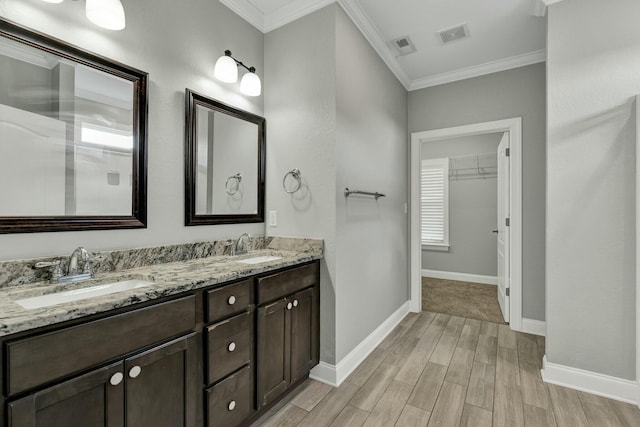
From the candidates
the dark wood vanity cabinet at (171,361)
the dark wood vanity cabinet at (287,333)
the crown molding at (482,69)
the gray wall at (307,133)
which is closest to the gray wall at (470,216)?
the crown molding at (482,69)

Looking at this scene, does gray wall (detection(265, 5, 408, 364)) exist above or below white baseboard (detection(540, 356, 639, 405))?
above

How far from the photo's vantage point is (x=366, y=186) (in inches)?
103

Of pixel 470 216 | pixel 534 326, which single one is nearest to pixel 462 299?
pixel 534 326

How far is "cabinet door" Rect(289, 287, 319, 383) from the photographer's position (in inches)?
76.4

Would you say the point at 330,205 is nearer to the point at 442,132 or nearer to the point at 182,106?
the point at 182,106

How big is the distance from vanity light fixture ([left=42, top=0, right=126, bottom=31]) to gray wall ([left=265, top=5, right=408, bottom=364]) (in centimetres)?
117

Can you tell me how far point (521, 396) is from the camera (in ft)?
6.60

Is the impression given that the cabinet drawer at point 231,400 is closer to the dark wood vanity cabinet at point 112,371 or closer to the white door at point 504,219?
the dark wood vanity cabinet at point 112,371

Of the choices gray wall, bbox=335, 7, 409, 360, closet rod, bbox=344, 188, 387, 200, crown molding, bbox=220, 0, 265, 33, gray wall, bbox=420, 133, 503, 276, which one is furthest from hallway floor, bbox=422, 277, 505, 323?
crown molding, bbox=220, 0, 265, 33

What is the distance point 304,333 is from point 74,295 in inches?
50.1

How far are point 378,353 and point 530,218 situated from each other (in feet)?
6.59

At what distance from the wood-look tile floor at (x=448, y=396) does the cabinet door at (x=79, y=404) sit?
0.93 metres

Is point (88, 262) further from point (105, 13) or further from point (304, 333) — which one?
point (304, 333)

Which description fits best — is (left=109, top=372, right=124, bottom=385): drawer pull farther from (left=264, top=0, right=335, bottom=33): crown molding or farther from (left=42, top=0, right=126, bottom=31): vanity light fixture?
(left=264, top=0, right=335, bottom=33): crown molding
